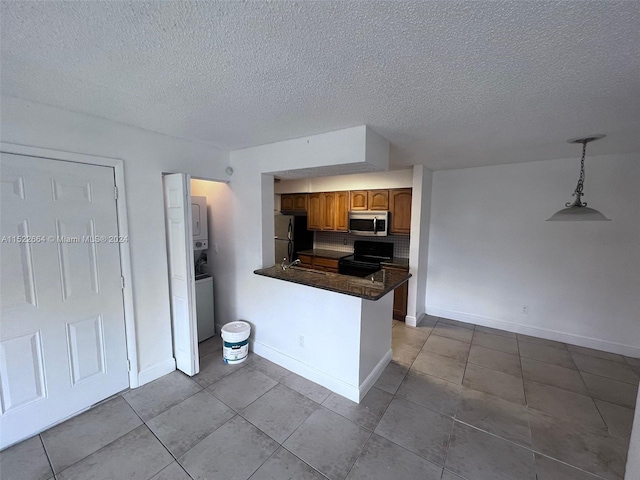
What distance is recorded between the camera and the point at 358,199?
4.42 metres

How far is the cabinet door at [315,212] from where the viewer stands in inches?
193

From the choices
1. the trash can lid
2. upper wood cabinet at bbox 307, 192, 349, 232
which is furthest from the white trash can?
upper wood cabinet at bbox 307, 192, 349, 232

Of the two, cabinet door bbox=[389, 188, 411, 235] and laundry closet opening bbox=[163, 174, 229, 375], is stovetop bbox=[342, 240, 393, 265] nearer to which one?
cabinet door bbox=[389, 188, 411, 235]

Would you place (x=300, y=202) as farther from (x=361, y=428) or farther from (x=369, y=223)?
(x=361, y=428)

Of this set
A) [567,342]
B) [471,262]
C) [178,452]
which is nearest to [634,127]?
[471,262]

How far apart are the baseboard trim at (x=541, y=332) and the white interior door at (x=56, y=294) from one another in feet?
14.1

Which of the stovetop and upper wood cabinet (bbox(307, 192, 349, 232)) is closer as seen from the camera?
the stovetop

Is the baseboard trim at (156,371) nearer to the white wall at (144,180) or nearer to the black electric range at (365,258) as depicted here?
the white wall at (144,180)

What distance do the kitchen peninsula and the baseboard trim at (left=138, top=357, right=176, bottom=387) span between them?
982 millimetres

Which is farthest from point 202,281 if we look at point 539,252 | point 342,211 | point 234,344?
point 539,252

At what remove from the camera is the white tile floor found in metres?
1.66

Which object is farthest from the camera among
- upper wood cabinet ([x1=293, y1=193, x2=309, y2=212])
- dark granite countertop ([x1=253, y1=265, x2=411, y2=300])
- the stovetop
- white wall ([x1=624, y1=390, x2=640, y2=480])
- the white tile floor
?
upper wood cabinet ([x1=293, y1=193, x2=309, y2=212])

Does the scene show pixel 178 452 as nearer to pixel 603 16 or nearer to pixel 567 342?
pixel 603 16

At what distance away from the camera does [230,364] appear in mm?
2807
